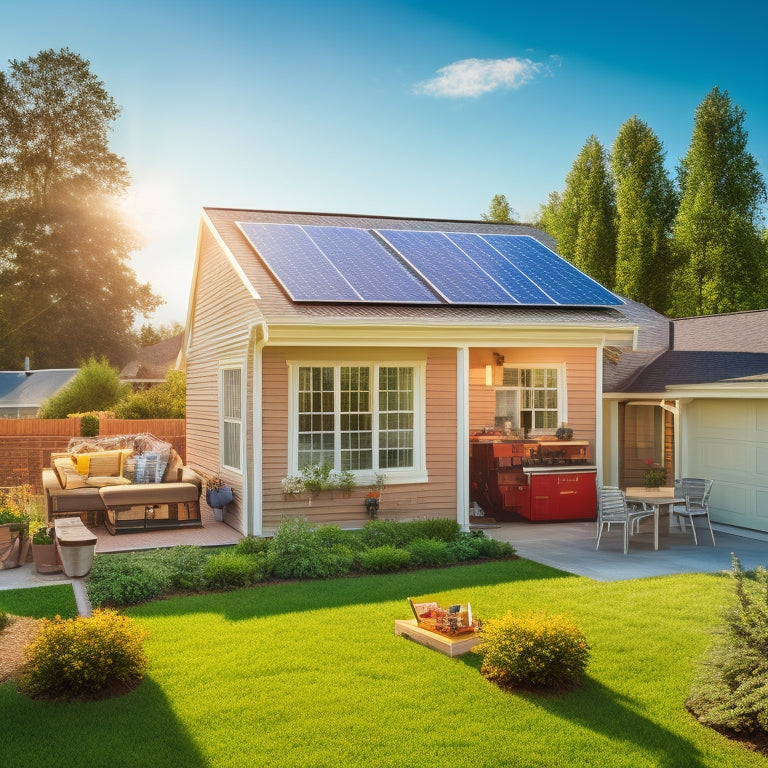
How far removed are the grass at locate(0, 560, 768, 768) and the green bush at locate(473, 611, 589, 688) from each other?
0.15 metres

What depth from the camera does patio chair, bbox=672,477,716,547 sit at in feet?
38.5

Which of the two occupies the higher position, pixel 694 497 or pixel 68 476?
pixel 68 476

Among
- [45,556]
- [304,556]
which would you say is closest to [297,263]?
[304,556]

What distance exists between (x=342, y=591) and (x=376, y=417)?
3.71m

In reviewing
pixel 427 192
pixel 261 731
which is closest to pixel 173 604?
pixel 261 731

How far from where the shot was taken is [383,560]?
9.82 meters

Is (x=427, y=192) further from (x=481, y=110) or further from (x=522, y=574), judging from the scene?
(x=522, y=574)

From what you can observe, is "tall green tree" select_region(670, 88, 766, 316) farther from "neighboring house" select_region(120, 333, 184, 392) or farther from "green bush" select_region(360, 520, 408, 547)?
"green bush" select_region(360, 520, 408, 547)

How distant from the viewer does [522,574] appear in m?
9.64

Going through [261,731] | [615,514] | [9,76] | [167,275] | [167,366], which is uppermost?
[9,76]

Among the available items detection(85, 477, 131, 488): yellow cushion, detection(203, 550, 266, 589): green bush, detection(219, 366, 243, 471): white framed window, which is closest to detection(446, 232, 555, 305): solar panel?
detection(219, 366, 243, 471): white framed window

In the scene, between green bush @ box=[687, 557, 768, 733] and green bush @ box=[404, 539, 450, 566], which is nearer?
green bush @ box=[687, 557, 768, 733]

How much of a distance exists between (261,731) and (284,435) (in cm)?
652

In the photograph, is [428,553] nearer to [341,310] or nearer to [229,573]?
[229,573]
